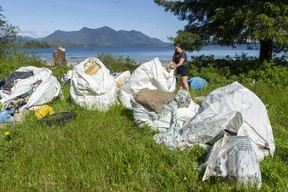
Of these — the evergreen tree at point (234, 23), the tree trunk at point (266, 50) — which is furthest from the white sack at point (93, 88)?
the tree trunk at point (266, 50)

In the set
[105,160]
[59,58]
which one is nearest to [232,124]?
[105,160]

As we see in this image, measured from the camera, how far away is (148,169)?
2742mm

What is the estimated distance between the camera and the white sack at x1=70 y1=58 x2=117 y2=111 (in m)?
5.15

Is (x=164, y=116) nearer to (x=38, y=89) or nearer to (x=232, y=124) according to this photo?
(x=232, y=124)

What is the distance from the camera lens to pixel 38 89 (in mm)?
5633

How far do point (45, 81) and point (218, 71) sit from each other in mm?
5215

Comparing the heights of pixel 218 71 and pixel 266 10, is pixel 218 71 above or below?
below

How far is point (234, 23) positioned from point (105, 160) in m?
6.27

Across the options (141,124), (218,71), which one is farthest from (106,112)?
(218,71)

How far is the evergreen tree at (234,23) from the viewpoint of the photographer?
23.9ft

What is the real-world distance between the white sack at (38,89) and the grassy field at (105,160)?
1047mm

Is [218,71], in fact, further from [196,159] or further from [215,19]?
[196,159]

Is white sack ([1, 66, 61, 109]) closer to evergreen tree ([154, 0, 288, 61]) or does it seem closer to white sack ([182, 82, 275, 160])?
white sack ([182, 82, 275, 160])

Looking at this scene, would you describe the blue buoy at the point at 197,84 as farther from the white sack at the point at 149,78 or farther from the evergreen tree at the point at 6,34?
the evergreen tree at the point at 6,34
